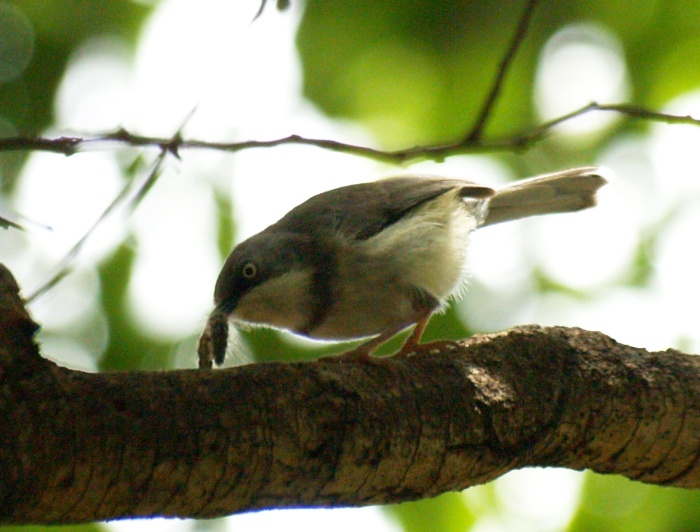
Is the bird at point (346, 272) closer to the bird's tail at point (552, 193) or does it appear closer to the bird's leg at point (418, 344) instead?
the bird's leg at point (418, 344)

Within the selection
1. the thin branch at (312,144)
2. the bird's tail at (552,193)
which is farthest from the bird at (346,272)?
the thin branch at (312,144)

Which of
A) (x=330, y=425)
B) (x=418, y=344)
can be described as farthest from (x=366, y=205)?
(x=330, y=425)

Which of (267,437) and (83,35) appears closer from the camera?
(267,437)

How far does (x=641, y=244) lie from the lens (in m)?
7.62

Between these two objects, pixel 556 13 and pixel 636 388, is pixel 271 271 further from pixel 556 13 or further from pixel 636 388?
pixel 556 13

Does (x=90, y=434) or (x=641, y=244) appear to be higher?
(x=641, y=244)

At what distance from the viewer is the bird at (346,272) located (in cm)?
484

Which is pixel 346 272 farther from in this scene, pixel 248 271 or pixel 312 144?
pixel 312 144

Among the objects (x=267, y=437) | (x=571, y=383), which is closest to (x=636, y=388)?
(x=571, y=383)

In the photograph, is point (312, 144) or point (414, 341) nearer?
point (312, 144)

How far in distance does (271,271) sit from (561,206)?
101 inches

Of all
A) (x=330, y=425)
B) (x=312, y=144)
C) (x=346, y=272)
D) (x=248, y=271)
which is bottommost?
(x=330, y=425)

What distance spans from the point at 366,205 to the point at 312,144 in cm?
270

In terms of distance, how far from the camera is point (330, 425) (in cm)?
311
